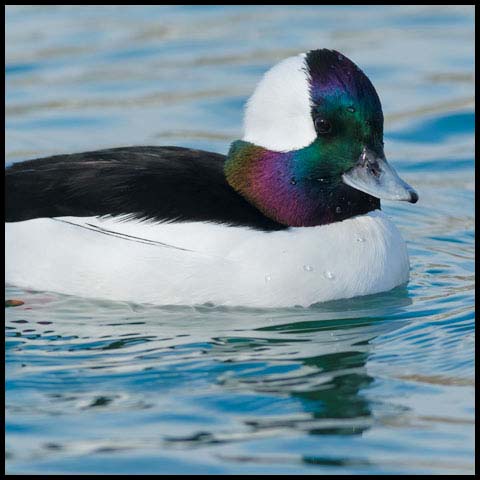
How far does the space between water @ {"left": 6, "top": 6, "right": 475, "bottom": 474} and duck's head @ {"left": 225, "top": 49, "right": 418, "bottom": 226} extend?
0.66m

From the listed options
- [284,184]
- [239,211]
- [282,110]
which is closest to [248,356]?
[239,211]

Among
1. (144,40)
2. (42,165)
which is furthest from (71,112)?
(42,165)

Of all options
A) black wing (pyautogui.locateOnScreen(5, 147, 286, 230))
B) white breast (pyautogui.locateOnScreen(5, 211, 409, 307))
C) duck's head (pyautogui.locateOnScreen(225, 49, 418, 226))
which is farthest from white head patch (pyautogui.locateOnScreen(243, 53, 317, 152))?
white breast (pyautogui.locateOnScreen(5, 211, 409, 307))

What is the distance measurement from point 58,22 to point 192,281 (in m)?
8.07

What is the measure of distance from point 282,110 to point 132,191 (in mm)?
995

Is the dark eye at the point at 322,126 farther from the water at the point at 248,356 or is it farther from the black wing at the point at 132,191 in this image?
the water at the point at 248,356

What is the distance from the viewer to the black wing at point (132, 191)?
9016mm

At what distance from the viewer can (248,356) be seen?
8.48 m

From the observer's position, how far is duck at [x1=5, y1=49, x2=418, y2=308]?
898 cm

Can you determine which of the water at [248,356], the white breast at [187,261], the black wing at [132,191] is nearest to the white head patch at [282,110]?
the black wing at [132,191]

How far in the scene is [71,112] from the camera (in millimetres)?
14000

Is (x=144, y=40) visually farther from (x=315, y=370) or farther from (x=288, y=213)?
(x=315, y=370)

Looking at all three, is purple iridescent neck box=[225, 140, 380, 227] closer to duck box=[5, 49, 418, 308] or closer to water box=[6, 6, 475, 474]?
duck box=[5, 49, 418, 308]

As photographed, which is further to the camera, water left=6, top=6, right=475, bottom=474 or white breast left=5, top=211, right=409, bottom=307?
white breast left=5, top=211, right=409, bottom=307
